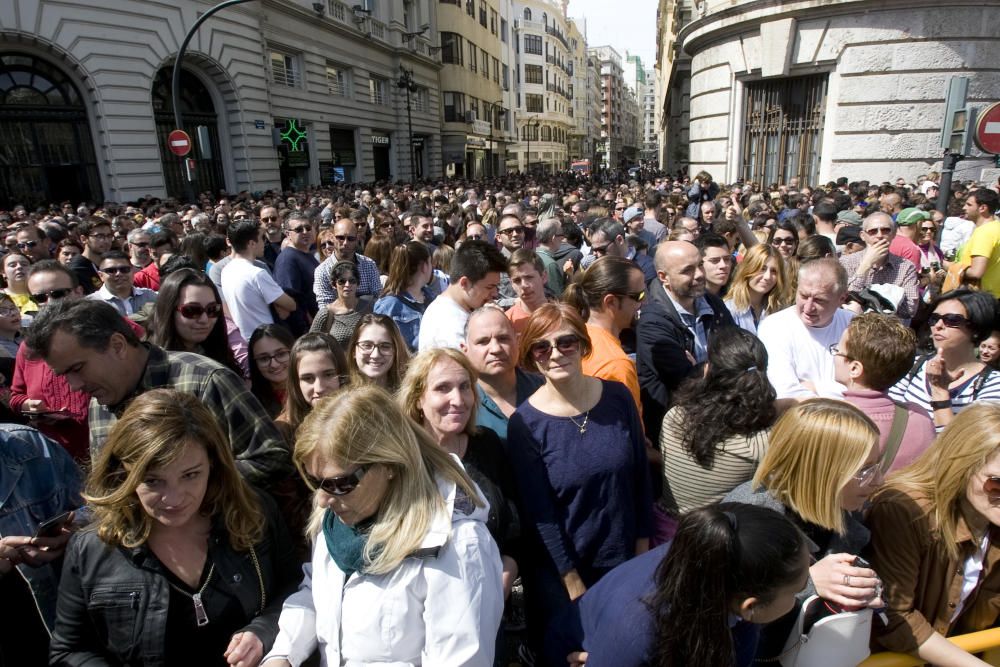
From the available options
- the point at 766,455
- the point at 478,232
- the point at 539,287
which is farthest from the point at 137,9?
the point at 766,455

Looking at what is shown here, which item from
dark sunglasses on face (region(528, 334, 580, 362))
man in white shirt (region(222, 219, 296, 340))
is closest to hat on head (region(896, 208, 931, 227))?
dark sunglasses on face (region(528, 334, 580, 362))

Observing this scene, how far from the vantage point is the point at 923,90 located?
13648mm

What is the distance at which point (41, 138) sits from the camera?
15789 millimetres

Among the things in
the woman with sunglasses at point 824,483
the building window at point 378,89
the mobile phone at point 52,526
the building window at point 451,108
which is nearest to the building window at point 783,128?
the woman with sunglasses at point 824,483

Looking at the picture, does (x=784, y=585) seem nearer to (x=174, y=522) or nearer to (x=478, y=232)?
(x=174, y=522)

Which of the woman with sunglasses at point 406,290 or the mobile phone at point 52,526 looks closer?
the mobile phone at point 52,526

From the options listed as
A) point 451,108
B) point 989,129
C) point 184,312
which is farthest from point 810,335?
point 451,108

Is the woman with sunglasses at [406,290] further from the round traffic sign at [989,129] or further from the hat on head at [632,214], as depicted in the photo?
the round traffic sign at [989,129]

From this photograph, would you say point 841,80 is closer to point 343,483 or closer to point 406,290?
point 406,290

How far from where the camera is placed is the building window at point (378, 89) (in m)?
30.2

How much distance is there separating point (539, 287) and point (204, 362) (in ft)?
8.05

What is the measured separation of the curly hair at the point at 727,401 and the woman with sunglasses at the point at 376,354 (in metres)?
1.68

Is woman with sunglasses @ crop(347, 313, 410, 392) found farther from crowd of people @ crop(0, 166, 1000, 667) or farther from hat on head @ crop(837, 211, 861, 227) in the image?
hat on head @ crop(837, 211, 861, 227)

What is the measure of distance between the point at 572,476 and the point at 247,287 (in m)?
3.60
